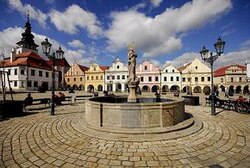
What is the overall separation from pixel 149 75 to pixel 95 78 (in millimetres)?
17649

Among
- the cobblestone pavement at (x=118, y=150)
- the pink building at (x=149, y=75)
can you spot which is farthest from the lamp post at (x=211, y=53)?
the pink building at (x=149, y=75)

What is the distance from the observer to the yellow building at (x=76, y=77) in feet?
173

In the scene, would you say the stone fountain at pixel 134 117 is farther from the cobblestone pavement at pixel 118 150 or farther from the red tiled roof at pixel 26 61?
the red tiled roof at pixel 26 61

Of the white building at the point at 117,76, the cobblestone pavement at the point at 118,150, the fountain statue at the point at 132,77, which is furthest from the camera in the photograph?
the white building at the point at 117,76

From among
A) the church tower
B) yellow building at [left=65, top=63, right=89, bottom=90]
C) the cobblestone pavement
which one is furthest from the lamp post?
the church tower

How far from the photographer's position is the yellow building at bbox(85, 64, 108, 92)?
4932 cm

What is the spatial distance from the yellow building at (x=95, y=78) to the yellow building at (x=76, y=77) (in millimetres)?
2516

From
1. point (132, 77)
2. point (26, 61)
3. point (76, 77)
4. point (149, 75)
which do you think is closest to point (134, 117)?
point (132, 77)

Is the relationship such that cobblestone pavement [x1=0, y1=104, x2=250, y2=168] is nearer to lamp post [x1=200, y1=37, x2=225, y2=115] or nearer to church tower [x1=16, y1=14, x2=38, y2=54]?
lamp post [x1=200, y1=37, x2=225, y2=115]

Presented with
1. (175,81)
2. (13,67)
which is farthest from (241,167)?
(13,67)

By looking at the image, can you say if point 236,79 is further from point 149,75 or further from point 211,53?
point 211,53

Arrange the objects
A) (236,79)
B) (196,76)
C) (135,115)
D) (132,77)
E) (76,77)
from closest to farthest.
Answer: (135,115), (132,77), (196,76), (236,79), (76,77)

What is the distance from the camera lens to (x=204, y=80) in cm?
4397

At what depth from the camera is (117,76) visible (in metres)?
47.5
